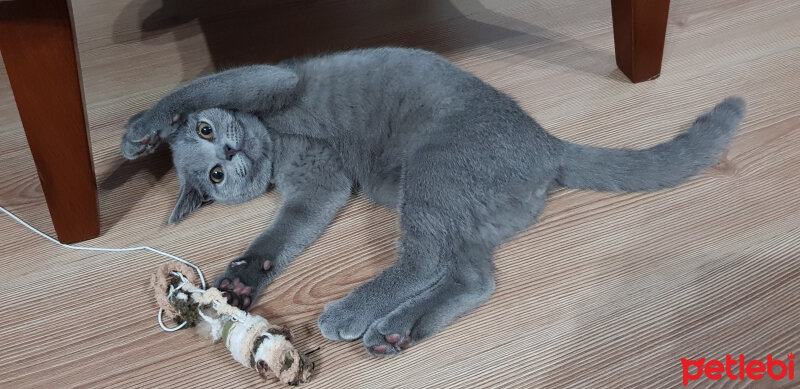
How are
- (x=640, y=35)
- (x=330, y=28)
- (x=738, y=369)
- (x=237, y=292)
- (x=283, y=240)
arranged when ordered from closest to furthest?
(x=738, y=369), (x=237, y=292), (x=283, y=240), (x=640, y=35), (x=330, y=28)

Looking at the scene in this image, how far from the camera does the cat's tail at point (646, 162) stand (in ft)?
3.97

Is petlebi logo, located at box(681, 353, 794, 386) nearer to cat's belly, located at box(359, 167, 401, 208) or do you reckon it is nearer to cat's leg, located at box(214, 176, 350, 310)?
cat's belly, located at box(359, 167, 401, 208)

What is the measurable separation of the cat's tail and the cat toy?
1.96 feet

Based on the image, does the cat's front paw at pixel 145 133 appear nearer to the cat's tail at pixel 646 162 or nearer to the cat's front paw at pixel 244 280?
the cat's front paw at pixel 244 280

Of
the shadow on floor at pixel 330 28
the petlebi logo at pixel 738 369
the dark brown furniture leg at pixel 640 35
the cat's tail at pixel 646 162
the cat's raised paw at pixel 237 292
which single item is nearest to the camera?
the petlebi logo at pixel 738 369

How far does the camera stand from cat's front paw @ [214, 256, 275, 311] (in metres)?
1.10

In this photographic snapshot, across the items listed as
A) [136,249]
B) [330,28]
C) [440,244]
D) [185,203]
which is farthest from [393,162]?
[330,28]

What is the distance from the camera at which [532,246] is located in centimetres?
121

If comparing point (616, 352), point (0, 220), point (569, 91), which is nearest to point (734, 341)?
point (616, 352)

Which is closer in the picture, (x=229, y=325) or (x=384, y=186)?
(x=229, y=325)

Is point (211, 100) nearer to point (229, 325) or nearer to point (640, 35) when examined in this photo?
point (229, 325)

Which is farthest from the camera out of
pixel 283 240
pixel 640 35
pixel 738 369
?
pixel 640 35

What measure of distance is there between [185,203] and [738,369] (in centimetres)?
101

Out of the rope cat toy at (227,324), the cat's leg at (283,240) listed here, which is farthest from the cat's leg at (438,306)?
the cat's leg at (283,240)
